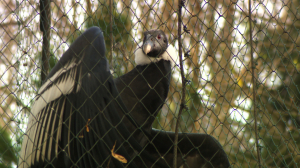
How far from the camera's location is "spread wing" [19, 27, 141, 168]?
193 cm

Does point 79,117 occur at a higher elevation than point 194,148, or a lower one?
higher

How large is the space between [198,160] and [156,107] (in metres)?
0.58

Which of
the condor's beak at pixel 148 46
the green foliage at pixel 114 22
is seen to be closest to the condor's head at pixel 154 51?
the condor's beak at pixel 148 46

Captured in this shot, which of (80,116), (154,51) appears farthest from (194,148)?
(80,116)

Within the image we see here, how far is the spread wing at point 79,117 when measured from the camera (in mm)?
1935

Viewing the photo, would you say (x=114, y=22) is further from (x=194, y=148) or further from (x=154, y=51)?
(x=194, y=148)

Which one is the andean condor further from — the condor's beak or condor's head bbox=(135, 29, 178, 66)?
condor's head bbox=(135, 29, 178, 66)

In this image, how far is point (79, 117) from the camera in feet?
6.46

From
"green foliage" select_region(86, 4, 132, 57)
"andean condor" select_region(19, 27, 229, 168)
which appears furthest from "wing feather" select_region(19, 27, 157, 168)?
"green foliage" select_region(86, 4, 132, 57)

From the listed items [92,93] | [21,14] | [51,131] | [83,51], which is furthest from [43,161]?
[21,14]

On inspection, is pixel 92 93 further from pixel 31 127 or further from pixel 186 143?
pixel 186 143

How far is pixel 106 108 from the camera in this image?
1995mm

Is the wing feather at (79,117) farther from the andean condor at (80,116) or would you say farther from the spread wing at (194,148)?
the spread wing at (194,148)

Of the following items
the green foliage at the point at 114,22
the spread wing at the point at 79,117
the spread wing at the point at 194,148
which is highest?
the green foliage at the point at 114,22
